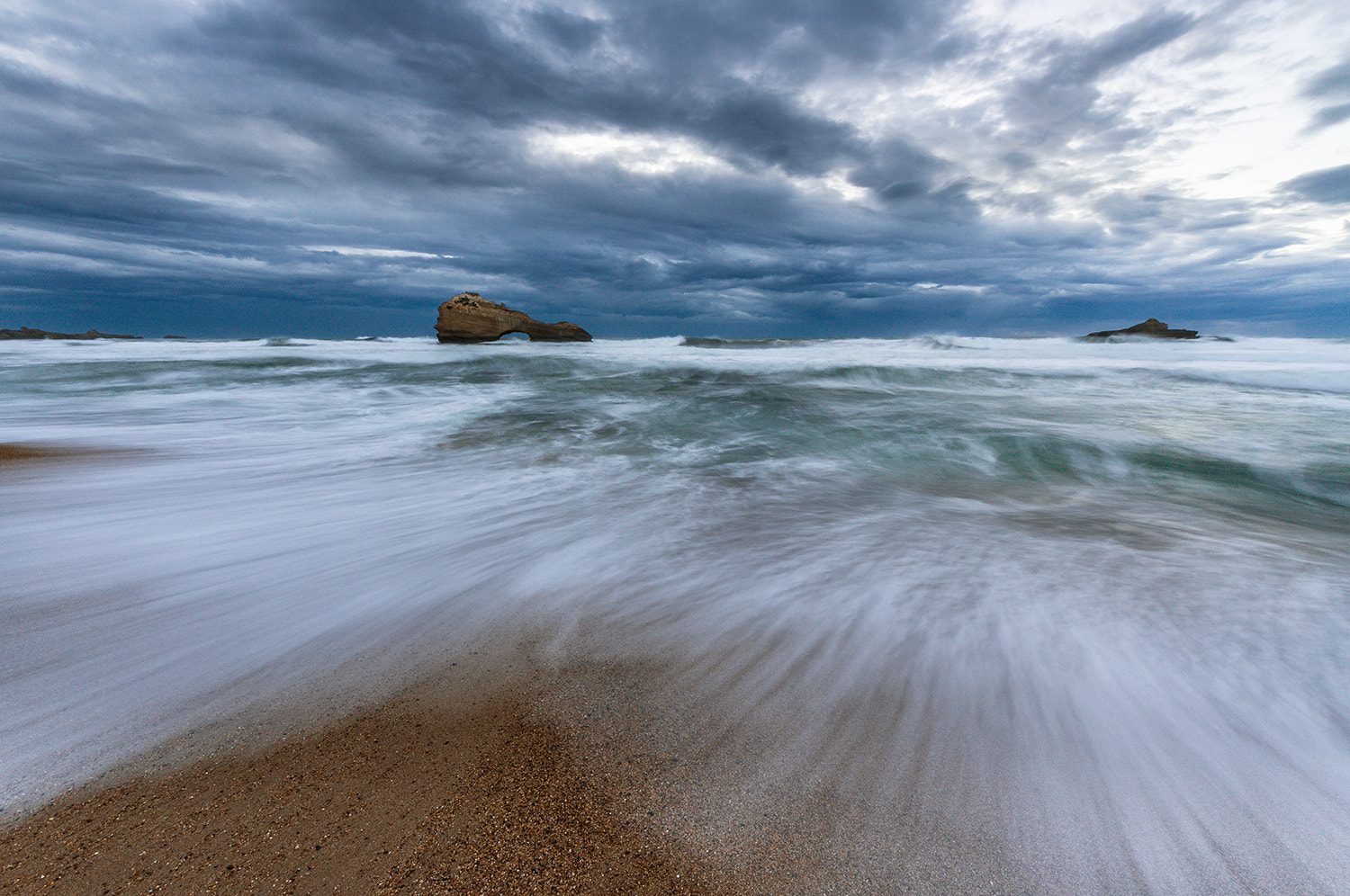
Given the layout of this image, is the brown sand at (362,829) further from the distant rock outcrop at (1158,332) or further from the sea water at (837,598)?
the distant rock outcrop at (1158,332)

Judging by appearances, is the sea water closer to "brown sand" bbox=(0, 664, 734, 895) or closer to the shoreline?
the shoreline

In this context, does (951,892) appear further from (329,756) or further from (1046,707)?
(329,756)

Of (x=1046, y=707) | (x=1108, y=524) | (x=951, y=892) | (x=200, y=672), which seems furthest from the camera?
(x=1108, y=524)

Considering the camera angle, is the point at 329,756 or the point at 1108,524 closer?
the point at 329,756

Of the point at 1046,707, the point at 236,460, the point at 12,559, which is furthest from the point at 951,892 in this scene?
the point at 236,460

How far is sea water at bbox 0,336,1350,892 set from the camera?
125 centimetres

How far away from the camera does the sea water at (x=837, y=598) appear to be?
125 centimetres

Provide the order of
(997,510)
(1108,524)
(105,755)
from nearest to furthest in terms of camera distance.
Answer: (105,755), (1108,524), (997,510)

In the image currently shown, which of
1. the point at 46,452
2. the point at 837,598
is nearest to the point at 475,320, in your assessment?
the point at 46,452

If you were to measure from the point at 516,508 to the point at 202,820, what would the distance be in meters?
2.39

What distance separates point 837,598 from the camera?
2215 mm

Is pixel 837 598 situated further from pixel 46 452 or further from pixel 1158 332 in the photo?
pixel 1158 332

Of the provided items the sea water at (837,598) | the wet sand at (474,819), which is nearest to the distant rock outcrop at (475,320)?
the sea water at (837,598)

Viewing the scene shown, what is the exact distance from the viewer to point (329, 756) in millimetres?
1272
